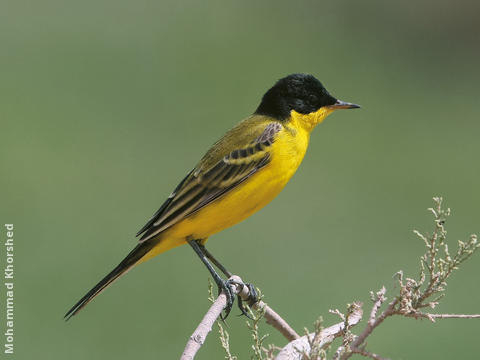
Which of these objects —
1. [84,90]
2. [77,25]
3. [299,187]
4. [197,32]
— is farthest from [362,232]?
[77,25]

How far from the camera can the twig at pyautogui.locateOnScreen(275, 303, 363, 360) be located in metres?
2.62

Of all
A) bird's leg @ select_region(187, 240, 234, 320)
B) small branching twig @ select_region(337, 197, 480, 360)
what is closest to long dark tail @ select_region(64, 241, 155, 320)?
bird's leg @ select_region(187, 240, 234, 320)

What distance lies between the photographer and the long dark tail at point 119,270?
12.2 feet

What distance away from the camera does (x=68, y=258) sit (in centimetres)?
874

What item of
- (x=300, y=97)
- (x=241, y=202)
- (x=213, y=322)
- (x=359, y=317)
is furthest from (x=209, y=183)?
(x=359, y=317)

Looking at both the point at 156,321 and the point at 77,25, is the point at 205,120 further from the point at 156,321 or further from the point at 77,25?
the point at 156,321

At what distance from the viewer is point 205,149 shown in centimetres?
1152

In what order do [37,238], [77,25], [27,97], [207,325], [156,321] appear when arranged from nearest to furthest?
1. [207,325]
2. [156,321]
3. [37,238]
4. [27,97]
5. [77,25]

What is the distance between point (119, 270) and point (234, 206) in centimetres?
68

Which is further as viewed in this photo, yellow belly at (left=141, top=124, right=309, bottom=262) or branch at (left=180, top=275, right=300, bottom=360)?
yellow belly at (left=141, top=124, right=309, bottom=262)

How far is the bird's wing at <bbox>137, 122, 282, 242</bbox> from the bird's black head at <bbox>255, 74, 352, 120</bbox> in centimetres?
37

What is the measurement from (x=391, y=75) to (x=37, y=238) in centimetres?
782

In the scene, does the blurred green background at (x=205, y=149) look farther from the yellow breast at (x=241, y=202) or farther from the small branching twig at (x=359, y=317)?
the small branching twig at (x=359, y=317)

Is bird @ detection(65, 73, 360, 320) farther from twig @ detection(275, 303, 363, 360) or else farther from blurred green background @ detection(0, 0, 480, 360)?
blurred green background @ detection(0, 0, 480, 360)
